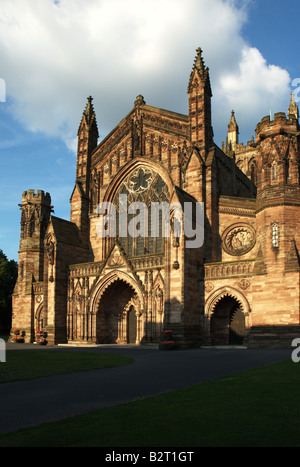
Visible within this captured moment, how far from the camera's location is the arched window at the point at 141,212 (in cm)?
3669

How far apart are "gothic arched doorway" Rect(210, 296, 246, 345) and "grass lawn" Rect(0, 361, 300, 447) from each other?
67.5 feet

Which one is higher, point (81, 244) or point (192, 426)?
point (81, 244)

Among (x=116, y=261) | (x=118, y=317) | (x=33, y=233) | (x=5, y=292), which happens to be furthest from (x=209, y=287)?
(x=5, y=292)

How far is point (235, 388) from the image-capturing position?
1052 centimetres

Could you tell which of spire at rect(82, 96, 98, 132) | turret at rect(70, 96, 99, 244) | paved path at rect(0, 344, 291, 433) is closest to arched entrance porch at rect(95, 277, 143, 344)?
turret at rect(70, 96, 99, 244)

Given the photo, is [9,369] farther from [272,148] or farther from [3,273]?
[3,273]

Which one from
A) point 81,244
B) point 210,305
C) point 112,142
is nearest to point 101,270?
point 81,244

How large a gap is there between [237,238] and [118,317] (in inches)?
452

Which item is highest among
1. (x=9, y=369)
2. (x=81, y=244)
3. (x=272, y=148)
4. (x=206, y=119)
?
(x=206, y=119)

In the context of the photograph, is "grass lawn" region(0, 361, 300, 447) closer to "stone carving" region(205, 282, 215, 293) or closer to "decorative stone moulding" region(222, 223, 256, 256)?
"stone carving" region(205, 282, 215, 293)

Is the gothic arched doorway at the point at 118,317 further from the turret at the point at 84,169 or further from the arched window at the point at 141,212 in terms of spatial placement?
the turret at the point at 84,169

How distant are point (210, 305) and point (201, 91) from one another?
16911 mm

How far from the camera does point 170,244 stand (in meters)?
30.0

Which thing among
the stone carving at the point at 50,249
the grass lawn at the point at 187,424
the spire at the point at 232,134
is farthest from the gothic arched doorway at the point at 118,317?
the spire at the point at 232,134
